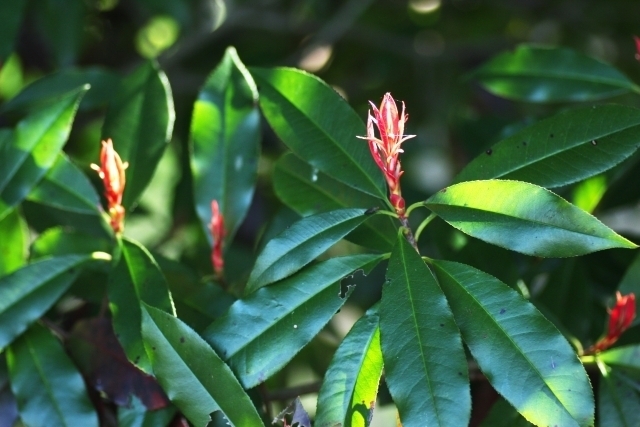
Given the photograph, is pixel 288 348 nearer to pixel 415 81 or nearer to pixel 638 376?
pixel 638 376

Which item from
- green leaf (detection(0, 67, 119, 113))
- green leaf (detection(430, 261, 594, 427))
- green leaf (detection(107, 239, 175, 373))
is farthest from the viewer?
green leaf (detection(0, 67, 119, 113))

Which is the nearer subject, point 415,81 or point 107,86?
point 107,86

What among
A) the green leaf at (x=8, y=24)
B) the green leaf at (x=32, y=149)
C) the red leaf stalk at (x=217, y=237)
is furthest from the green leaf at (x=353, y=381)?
the green leaf at (x=8, y=24)

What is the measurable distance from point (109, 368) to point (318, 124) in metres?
0.36

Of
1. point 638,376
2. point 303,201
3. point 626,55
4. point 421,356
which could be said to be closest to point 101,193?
point 303,201

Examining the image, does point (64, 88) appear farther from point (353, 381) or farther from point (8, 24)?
point (353, 381)

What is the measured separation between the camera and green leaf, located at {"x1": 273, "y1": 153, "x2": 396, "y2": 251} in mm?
816

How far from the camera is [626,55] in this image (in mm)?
1981

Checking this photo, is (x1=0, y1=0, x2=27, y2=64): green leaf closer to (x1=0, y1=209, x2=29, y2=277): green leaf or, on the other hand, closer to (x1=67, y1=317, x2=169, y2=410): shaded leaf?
(x1=0, y1=209, x2=29, y2=277): green leaf

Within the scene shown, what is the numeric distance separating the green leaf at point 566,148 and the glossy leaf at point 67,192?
458mm

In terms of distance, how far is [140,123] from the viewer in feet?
3.24

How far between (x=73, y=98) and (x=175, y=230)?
75 centimetres

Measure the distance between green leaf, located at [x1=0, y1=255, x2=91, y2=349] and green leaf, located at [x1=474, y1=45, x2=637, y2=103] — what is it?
61 cm

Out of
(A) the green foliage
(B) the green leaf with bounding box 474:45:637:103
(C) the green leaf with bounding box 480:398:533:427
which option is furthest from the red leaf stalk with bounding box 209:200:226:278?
(B) the green leaf with bounding box 474:45:637:103
